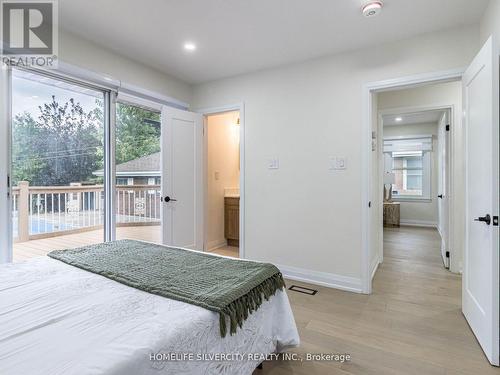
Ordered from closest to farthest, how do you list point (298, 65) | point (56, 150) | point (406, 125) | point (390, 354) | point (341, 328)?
point (390, 354) < point (341, 328) < point (56, 150) < point (298, 65) < point (406, 125)

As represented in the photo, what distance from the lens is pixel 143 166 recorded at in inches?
152

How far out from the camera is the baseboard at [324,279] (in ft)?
9.57

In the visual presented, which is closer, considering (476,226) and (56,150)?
(476,226)

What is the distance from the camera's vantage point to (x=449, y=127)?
140 inches

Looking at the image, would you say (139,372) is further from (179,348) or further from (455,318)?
(455,318)

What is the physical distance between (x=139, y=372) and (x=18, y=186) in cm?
233

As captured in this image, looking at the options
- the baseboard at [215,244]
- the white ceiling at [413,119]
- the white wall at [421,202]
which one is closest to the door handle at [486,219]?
the baseboard at [215,244]

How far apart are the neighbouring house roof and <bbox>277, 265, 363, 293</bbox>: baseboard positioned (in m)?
2.19

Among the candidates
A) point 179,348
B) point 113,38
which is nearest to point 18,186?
point 113,38

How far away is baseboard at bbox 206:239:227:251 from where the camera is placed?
14.7 feet

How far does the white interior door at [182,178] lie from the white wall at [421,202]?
5.45m

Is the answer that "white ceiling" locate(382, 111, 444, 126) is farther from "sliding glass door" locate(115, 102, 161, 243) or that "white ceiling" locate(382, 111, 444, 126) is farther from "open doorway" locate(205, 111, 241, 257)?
"sliding glass door" locate(115, 102, 161, 243)

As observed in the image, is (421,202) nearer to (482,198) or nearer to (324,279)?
(324,279)

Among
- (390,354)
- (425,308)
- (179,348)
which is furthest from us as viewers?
(425,308)
